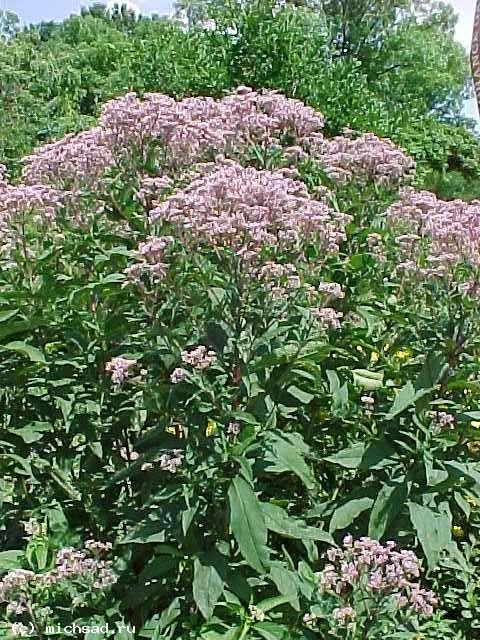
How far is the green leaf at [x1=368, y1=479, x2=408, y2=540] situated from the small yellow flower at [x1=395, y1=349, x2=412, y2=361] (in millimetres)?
492

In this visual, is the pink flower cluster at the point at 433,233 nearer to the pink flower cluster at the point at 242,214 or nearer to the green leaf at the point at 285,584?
the pink flower cluster at the point at 242,214

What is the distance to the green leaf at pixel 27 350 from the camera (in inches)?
108

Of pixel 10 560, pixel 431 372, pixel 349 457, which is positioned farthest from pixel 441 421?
pixel 10 560

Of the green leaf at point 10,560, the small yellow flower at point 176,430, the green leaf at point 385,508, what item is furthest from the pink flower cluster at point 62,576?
the green leaf at point 385,508

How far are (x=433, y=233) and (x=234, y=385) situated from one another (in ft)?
2.37

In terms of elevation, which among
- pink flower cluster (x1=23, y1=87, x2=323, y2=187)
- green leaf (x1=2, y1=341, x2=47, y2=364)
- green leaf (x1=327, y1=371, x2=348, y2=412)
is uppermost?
pink flower cluster (x1=23, y1=87, x2=323, y2=187)

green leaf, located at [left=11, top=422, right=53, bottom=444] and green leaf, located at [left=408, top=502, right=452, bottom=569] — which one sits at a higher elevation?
green leaf, located at [left=11, top=422, right=53, bottom=444]

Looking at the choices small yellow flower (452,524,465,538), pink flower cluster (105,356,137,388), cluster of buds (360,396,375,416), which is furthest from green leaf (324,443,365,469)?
small yellow flower (452,524,465,538)

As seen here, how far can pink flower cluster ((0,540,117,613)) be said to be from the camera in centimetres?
255

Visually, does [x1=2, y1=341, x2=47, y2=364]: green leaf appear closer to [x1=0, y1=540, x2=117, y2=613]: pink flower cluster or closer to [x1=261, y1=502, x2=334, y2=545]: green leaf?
[x1=0, y1=540, x2=117, y2=613]: pink flower cluster

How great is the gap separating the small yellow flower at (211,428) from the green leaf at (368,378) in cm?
53

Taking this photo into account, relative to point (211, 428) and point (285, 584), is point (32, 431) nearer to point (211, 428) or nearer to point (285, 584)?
point (211, 428)

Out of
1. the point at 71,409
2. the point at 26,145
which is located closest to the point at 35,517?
the point at 71,409

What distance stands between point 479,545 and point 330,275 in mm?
1214
